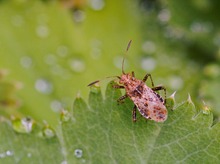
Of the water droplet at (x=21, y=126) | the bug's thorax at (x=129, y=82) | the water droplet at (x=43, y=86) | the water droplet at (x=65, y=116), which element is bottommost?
the water droplet at (x=65, y=116)

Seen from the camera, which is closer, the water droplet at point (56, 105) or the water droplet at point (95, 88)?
the water droplet at point (95, 88)

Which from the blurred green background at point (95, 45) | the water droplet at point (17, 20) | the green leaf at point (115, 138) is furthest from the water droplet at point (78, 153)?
the water droplet at point (17, 20)

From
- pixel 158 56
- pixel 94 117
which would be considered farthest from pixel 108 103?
pixel 158 56

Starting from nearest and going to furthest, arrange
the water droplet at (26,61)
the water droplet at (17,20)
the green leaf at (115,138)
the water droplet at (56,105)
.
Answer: the green leaf at (115,138)
the water droplet at (56,105)
the water droplet at (26,61)
the water droplet at (17,20)

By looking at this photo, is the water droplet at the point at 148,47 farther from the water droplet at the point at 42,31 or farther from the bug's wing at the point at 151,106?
the bug's wing at the point at 151,106

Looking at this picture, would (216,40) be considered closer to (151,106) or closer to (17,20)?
(17,20)

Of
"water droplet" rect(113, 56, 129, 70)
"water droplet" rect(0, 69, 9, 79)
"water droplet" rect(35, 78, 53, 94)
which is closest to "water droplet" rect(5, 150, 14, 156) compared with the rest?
"water droplet" rect(0, 69, 9, 79)
